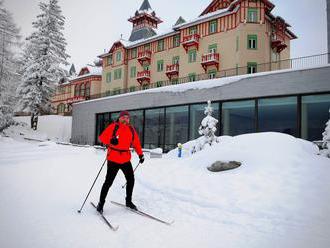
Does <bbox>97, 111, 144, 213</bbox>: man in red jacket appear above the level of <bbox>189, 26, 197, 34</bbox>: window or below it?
below

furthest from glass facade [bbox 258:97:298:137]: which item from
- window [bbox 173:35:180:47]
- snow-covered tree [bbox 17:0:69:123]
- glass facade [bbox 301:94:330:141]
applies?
snow-covered tree [bbox 17:0:69:123]

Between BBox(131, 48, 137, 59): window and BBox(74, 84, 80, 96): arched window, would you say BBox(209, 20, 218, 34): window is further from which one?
BBox(74, 84, 80, 96): arched window

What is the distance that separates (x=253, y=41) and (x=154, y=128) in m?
12.0

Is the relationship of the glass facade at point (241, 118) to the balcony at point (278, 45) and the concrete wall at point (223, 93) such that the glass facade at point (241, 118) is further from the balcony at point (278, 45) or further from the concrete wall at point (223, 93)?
the balcony at point (278, 45)

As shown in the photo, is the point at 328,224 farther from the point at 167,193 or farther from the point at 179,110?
the point at 179,110

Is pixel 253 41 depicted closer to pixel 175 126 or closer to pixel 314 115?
pixel 175 126

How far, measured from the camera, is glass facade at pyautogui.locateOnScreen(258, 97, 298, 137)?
56.4 feet

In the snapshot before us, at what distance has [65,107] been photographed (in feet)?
176

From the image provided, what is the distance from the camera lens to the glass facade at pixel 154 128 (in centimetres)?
2365

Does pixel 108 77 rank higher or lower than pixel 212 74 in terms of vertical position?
A: higher

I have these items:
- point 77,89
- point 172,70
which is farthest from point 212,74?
point 77,89

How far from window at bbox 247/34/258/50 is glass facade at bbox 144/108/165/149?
999 centimetres

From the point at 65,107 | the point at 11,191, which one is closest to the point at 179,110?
the point at 11,191

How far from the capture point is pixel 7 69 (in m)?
26.6
